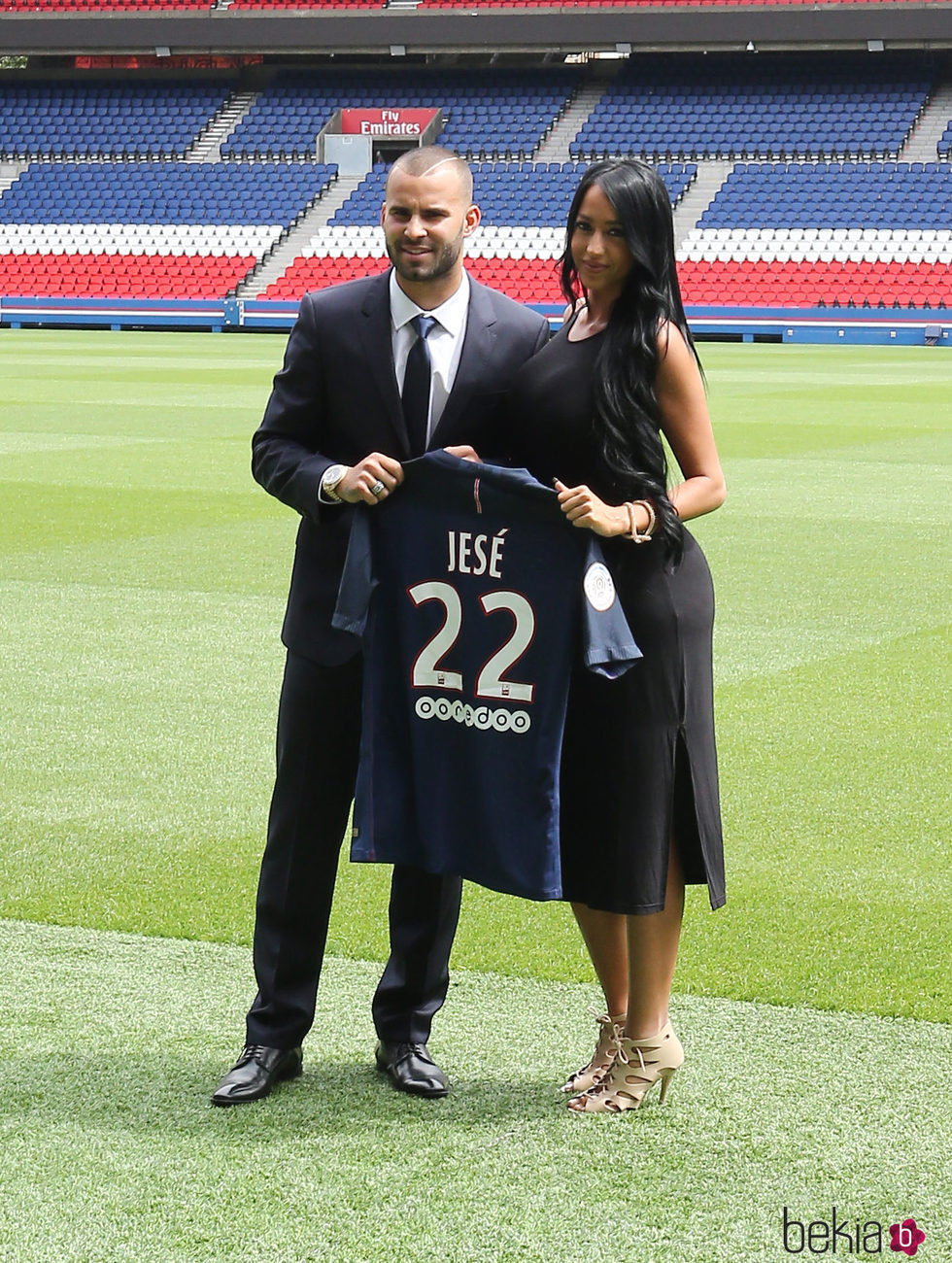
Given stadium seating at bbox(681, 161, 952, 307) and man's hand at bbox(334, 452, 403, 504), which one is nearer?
man's hand at bbox(334, 452, 403, 504)

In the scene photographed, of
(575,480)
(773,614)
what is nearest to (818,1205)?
(575,480)

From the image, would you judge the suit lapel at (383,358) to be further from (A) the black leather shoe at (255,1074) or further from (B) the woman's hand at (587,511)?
(A) the black leather shoe at (255,1074)

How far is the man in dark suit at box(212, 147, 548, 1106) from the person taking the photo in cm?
336

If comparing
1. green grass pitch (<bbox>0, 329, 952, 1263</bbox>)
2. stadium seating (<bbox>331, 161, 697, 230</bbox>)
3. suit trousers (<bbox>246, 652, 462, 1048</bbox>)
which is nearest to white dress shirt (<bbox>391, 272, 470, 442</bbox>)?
suit trousers (<bbox>246, 652, 462, 1048</bbox>)

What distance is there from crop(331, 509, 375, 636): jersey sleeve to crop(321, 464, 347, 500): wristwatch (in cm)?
7

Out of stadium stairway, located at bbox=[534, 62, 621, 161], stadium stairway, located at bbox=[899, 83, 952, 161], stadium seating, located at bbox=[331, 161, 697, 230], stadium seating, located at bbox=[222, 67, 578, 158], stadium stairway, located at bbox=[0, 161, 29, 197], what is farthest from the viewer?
stadium stairway, located at bbox=[0, 161, 29, 197]

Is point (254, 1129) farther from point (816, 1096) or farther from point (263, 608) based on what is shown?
point (263, 608)

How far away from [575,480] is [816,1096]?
137 cm

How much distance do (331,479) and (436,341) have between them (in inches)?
14.6

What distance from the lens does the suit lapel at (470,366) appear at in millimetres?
3428

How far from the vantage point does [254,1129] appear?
336 centimetres

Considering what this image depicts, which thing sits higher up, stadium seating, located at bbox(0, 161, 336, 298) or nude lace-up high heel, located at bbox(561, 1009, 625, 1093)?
stadium seating, located at bbox(0, 161, 336, 298)

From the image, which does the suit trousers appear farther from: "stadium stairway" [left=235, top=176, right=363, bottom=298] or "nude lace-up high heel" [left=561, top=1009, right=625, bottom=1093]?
"stadium stairway" [left=235, top=176, right=363, bottom=298]

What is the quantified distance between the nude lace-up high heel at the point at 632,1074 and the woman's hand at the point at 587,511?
108 cm
